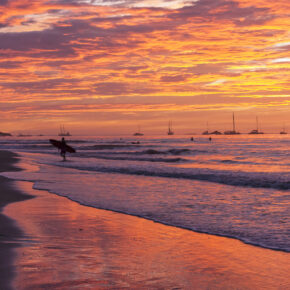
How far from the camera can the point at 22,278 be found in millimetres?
6031

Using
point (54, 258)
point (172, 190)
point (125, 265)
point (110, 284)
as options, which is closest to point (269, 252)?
point (125, 265)

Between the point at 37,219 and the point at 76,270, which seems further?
the point at 37,219

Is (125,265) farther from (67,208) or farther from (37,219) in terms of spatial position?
(67,208)

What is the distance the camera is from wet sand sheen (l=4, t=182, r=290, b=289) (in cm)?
611

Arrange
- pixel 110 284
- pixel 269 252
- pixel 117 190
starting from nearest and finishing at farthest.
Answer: pixel 110 284
pixel 269 252
pixel 117 190

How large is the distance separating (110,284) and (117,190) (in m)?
12.4

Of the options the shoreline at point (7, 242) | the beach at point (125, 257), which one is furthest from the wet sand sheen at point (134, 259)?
the shoreline at point (7, 242)

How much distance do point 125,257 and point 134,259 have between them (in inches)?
7.8

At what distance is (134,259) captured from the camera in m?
7.39

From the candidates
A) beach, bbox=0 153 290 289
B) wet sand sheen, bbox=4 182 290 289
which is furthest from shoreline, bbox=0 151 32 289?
wet sand sheen, bbox=4 182 290 289

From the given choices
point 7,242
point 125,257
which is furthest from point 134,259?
point 7,242

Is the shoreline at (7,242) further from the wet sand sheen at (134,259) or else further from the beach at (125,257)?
the wet sand sheen at (134,259)

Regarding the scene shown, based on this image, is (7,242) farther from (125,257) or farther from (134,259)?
(134,259)

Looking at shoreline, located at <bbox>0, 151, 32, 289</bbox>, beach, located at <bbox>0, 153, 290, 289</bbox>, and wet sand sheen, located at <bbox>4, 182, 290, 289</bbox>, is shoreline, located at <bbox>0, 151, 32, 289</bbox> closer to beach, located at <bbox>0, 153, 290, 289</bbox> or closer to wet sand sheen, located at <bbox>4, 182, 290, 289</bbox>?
beach, located at <bbox>0, 153, 290, 289</bbox>
